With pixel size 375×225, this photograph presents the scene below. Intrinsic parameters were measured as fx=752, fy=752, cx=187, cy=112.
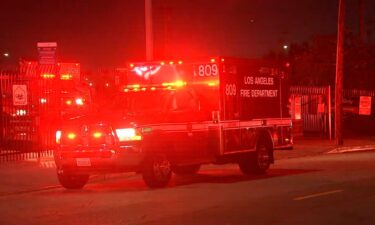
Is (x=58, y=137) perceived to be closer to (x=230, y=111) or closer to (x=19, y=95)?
(x=230, y=111)

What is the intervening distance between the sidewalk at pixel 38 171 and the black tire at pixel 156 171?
2.58 meters

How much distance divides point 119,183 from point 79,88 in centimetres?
947

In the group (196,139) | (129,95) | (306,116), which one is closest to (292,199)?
(196,139)

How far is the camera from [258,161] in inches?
788

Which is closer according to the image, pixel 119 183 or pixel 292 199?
pixel 292 199

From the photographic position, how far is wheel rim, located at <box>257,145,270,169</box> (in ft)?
66.0

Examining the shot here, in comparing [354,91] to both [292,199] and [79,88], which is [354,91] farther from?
[292,199]

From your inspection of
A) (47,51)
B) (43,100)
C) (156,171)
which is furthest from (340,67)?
(156,171)

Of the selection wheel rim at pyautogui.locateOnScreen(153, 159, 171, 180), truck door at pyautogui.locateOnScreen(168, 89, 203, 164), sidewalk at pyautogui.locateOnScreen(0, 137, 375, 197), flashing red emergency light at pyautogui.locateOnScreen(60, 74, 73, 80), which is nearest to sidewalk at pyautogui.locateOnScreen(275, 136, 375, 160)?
sidewalk at pyautogui.locateOnScreen(0, 137, 375, 197)

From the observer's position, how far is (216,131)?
18625 mm

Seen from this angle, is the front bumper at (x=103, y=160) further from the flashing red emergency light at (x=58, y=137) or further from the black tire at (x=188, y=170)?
the black tire at (x=188, y=170)

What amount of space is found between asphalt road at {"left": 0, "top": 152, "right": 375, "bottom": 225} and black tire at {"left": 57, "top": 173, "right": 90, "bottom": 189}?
18cm

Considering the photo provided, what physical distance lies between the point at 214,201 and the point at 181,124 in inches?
147

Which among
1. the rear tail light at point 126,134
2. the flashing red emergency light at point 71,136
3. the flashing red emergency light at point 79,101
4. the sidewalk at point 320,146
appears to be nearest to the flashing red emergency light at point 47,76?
the flashing red emergency light at point 79,101
